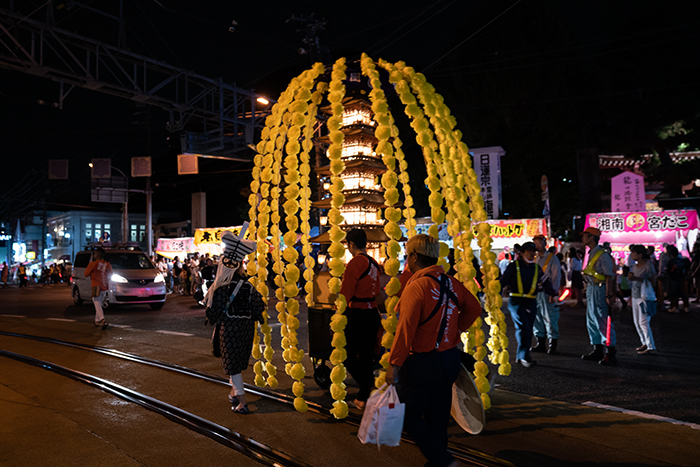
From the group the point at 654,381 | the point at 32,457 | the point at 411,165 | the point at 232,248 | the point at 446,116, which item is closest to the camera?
the point at 32,457

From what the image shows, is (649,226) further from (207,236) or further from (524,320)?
(207,236)

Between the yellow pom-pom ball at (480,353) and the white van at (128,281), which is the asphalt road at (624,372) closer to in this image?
the yellow pom-pom ball at (480,353)

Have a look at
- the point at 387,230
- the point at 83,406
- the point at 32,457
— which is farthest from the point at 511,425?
the point at 83,406

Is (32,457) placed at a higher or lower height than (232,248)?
lower

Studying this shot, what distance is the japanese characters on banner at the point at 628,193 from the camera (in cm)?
2094

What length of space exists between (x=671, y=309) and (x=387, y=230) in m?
12.7

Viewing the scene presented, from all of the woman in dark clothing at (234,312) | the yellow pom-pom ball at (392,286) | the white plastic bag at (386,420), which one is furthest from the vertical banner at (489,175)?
the white plastic bag at (386,420)

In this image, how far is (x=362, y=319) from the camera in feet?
18.6

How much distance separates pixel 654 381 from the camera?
21.5 ft

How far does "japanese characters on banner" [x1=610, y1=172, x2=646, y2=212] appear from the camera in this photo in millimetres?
20938

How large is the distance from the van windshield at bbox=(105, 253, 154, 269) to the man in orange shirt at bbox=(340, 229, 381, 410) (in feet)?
44.2

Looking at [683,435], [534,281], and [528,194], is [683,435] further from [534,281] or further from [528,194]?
[528,194]

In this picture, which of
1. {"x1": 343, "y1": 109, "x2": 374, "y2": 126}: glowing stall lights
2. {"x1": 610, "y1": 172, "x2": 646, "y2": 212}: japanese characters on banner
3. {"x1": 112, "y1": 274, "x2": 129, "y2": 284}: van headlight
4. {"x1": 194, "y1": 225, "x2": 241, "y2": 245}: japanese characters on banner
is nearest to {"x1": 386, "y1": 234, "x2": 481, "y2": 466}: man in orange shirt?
{"x1": 343, "y1": 109, "x2": 374, "y2": 126}: glowing stall lights

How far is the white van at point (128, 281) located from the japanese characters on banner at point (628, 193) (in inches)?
722
